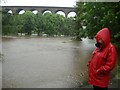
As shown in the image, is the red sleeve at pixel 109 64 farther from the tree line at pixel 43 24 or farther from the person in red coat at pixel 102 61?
the tree line at pixel 43 24

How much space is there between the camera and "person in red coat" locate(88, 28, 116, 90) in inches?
206

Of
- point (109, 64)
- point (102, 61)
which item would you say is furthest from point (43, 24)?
point (109, 64)

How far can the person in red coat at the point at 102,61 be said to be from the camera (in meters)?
5.23

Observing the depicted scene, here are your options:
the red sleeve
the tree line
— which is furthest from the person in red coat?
the tree line

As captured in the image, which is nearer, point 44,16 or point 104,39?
point 104,39

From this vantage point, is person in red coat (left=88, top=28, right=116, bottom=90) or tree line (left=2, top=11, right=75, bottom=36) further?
tree line (left=2, top=11, right=75, bottom=36)

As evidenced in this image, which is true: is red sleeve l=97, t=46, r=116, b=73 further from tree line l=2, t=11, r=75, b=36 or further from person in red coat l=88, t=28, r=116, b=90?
tree line l=2, t=11, r=75, b=36

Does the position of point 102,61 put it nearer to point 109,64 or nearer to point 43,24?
point 109,64

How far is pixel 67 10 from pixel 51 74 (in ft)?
281

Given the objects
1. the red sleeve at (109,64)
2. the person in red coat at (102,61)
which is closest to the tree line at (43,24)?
the person in red coat at (102,61)

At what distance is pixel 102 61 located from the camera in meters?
5.31

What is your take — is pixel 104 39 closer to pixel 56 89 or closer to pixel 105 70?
pixel 105 70

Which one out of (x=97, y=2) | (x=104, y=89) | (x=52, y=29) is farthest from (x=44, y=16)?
(x=104, y=89)

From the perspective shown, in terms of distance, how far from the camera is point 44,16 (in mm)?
91625
